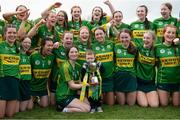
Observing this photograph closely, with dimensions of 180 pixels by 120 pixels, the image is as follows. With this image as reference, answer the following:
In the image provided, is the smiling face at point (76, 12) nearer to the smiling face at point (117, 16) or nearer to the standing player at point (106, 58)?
the smiling face at point (117, 16)

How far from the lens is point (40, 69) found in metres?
8.41

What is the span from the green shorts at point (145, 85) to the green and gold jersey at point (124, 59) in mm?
298

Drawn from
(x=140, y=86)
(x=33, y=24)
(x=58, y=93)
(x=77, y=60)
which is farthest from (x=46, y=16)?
(x=140, y=86)

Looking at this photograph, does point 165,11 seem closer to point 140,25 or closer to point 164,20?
point 164,20

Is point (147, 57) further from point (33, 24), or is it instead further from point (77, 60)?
point (33, 24)

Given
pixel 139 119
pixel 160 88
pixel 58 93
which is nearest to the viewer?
pixel 139 119

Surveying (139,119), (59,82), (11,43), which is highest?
(11,43)

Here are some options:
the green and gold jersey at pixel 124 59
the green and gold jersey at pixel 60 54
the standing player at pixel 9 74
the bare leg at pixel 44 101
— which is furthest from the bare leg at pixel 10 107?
the green and gold jersey at pixel 124 59

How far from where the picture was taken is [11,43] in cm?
759

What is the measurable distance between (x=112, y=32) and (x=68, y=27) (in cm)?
96

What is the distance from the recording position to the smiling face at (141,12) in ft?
30.5

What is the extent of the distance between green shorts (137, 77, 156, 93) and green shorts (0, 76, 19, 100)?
2.62 metres

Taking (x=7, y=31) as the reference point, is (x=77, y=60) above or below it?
below

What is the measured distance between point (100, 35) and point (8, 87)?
2194mm
